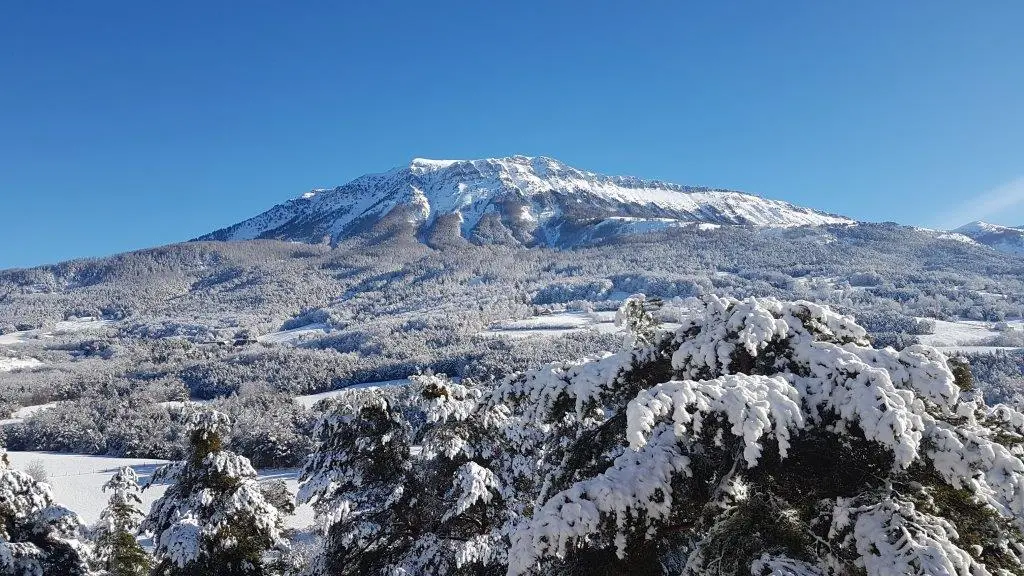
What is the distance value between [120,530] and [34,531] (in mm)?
3047

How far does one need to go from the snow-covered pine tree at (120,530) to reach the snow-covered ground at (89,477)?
2706 cm

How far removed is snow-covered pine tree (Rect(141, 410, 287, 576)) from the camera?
878 cm

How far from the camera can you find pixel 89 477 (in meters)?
50.5

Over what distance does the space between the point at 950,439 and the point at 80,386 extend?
117 m

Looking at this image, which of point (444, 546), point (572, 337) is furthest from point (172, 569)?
point (572, 337)

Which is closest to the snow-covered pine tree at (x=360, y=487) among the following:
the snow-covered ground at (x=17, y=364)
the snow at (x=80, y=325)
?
the snow-covered ground at (x=17, y=364)

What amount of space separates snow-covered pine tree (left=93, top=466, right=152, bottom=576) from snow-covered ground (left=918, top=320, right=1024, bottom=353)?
9577 cm

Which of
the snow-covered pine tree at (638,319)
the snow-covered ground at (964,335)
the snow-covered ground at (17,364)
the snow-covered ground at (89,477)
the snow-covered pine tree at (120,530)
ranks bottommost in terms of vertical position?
the snow-covered ground at (964,335)

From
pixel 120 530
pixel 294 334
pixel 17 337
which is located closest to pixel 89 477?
pixel 120 530

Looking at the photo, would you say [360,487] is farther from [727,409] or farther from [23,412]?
[23,412]

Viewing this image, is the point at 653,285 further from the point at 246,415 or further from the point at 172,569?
the point at 172,569

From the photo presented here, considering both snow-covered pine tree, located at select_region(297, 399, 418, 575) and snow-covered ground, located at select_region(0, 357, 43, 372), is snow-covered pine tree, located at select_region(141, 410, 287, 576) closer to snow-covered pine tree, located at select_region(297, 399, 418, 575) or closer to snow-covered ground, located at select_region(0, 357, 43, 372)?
snow-covered pine tree, located at select_region(297, 399, 418, 575)

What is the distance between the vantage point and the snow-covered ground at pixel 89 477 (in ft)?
135

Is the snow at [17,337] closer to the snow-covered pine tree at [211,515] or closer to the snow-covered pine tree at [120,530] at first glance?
the snow-covered pine tree at [120,530]
